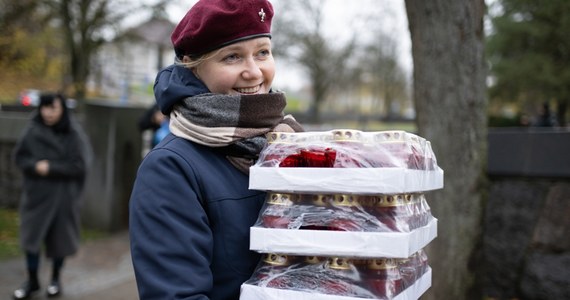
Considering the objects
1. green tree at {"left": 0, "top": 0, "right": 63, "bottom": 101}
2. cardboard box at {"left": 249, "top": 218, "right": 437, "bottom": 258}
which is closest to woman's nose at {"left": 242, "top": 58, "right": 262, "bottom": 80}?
cardboard box at {"left": 249, "top": 218, "right": 437, "bottom": 258}

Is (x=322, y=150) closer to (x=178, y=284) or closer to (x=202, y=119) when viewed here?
(x=202, y=119)

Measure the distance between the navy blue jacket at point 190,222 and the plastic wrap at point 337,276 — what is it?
10cm

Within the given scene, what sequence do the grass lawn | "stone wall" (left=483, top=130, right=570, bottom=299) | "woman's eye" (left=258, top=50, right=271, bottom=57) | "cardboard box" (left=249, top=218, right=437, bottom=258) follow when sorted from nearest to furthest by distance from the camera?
1. "cardboard box" (left=249, top=218, right=437, bottom=258)
2. "woman's eye" (left=258, top=50, right=271, bottom=57)
3. "stone wall" (left=483, top=130, right=570, bottom=299)
4. the grass lawn

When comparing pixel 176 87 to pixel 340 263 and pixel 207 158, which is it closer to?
pixel 207 158

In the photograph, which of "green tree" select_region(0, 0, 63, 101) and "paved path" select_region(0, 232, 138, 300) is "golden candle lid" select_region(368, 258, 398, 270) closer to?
"paved path" select_region(0, 232, 138, 300)

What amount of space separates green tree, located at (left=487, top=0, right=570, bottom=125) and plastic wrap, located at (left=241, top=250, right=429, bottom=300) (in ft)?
50.6

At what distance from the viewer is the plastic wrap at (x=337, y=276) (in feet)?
4.33

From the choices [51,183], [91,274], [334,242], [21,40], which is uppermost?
[21,40]

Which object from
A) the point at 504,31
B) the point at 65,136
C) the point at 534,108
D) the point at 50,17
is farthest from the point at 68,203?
the point at 534,108

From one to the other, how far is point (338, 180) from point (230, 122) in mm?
355

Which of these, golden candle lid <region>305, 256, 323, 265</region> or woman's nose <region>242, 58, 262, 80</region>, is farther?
woman's nose <region>242, 58, 262, 80</region>

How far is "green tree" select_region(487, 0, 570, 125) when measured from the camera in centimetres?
1650

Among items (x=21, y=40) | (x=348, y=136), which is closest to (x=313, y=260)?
(x=348, y=136)

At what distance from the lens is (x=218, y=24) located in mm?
1535
